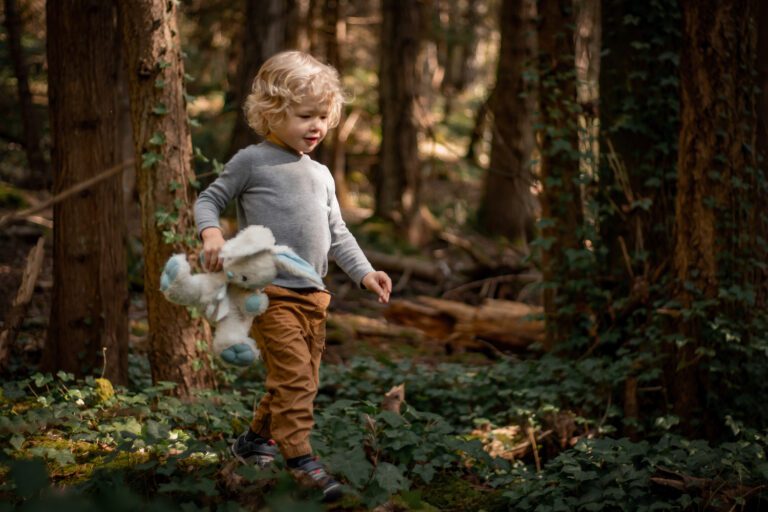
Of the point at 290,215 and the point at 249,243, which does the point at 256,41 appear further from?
the point at 249,243

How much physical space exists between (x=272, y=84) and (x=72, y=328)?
2.79 m

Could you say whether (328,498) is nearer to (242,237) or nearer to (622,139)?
(242,237)

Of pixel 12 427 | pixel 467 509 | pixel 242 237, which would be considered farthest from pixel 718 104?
pixel 12 427

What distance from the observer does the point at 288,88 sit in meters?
3.66

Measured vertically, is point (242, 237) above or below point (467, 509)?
above

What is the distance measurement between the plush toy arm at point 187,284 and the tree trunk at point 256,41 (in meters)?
8.50

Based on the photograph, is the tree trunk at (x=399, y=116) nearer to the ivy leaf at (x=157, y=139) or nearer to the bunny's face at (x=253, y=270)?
the ivy leaf at (x=157, y=139)

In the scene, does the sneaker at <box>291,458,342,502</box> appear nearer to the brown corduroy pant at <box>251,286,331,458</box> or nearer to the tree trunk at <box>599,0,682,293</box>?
the brown corduroy pant at <box>251,286,331,458</box>

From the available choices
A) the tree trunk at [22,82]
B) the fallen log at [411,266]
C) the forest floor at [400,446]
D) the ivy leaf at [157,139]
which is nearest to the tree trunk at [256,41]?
the fallen log at [411,266]

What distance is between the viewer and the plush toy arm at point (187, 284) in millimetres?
3443

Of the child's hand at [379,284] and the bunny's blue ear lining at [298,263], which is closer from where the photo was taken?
the bunny's blue ear lining at [298,263]

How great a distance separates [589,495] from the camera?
160 inches

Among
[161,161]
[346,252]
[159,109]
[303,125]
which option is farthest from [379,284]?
[159,109]

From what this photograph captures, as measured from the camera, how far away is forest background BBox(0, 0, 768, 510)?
416 cm
